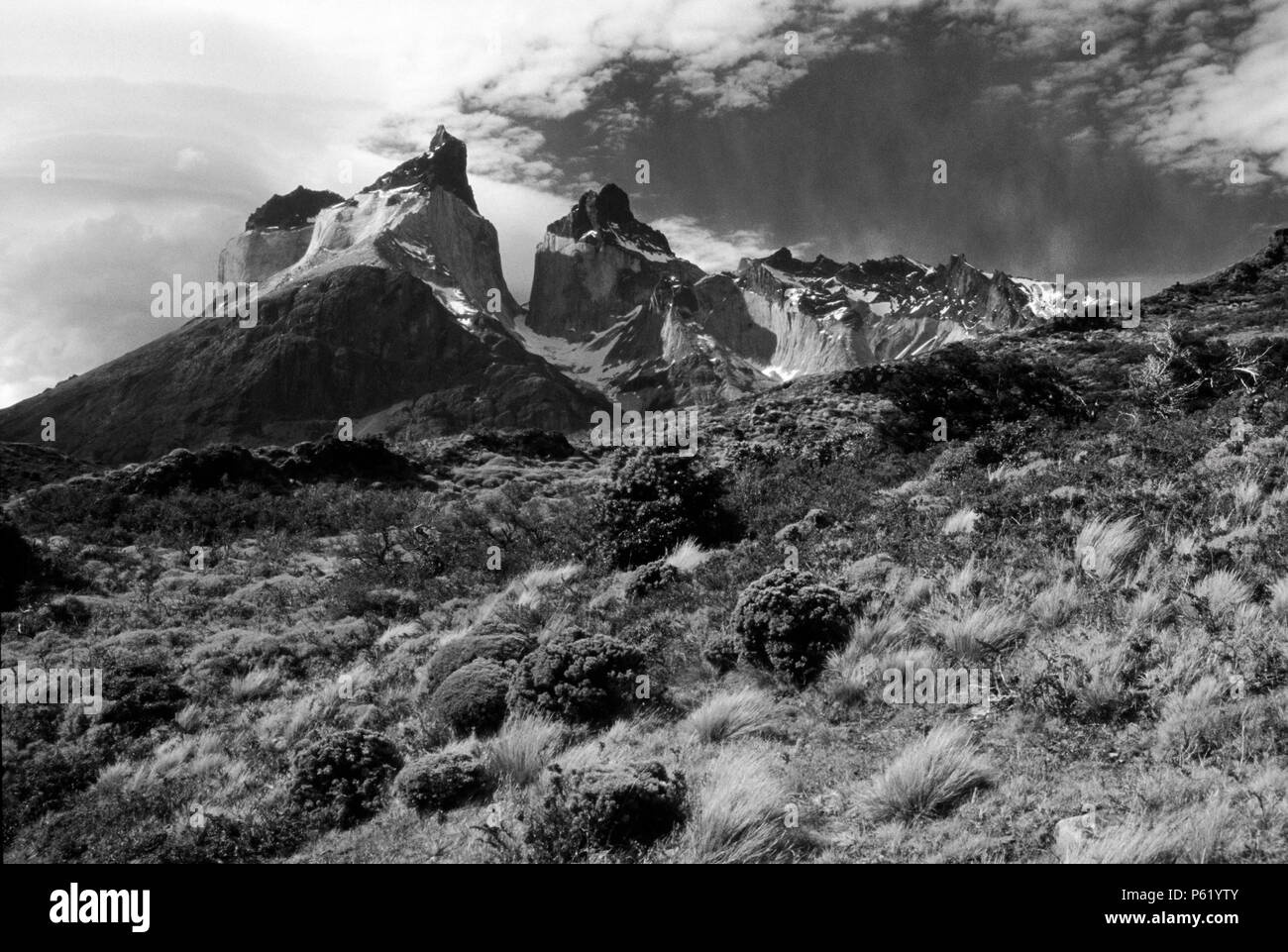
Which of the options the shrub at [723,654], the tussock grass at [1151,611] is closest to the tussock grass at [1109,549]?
the tussock grass at [1151,611]

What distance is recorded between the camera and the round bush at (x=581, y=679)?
24.2 feet

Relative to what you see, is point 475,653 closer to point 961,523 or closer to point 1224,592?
point 961,523

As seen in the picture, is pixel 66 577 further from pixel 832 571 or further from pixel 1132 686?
pixel 1132 686

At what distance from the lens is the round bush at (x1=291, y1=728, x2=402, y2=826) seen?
6387 mm

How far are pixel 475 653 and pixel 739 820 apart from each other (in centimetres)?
504

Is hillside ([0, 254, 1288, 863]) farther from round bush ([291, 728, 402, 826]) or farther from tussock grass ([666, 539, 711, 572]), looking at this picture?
tussock grass ([666, 539, 711, 572])

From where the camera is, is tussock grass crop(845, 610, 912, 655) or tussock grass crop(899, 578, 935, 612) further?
tussock grass crop(899, 578, 935, 612)

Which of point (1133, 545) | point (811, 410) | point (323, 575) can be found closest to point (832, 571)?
point (1133, 545)

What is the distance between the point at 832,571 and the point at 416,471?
24475 millimetres

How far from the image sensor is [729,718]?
21.8ft

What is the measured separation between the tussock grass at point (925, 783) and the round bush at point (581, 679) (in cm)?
300

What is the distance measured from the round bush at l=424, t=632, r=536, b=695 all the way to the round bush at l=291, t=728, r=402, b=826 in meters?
1.76

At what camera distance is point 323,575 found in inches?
669

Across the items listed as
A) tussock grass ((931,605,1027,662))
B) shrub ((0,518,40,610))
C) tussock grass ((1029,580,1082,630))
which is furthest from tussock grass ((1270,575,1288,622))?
shrub ((0,518,40,610))
